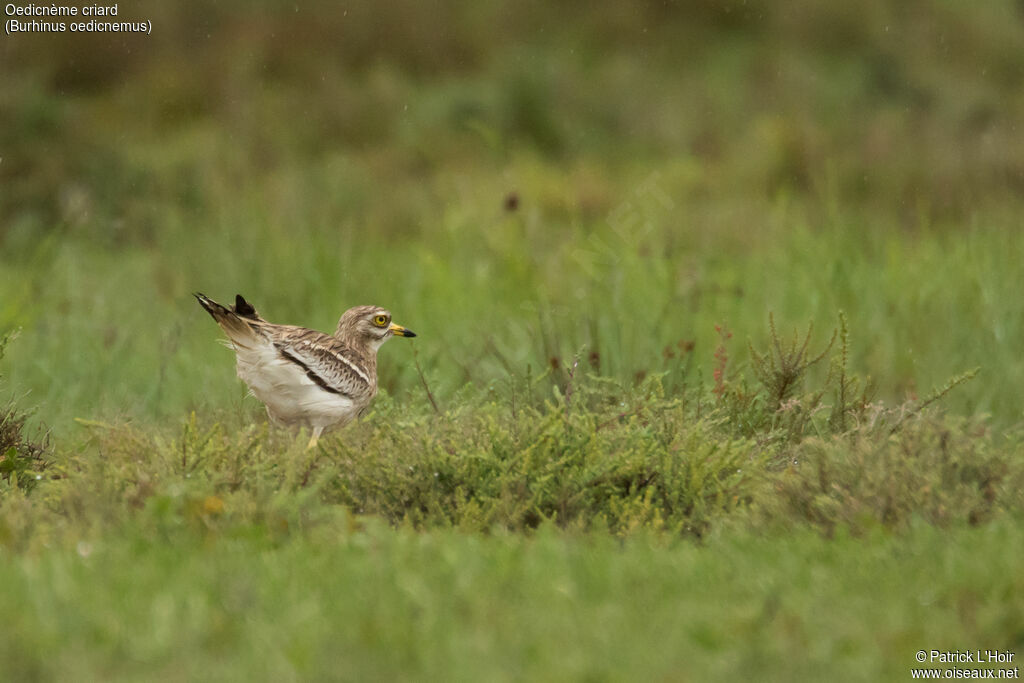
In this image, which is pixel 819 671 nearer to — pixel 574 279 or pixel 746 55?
pixel 574 279

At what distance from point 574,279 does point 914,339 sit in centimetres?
283

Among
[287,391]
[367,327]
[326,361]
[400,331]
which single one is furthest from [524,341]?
[287,391]

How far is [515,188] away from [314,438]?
8237mm

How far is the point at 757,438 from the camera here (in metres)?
6.55

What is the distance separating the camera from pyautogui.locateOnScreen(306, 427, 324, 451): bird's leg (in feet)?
21.0

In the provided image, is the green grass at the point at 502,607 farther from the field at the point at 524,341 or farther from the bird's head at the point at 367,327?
the bird's head at the point at 367,327

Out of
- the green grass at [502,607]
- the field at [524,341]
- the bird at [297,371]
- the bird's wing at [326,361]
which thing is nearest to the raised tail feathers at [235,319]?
the bird at [297,371]

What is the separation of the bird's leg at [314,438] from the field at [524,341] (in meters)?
0.13

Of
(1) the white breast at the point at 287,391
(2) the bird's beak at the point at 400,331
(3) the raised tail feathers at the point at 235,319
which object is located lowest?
(1) the white breast at the point at 287,391

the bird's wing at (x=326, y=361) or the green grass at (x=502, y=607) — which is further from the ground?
the bird's wing at (x=326, y=361)

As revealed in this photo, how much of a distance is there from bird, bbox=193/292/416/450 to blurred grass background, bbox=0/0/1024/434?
38 centimetres

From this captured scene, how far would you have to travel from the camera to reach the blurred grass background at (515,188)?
8.85 metres

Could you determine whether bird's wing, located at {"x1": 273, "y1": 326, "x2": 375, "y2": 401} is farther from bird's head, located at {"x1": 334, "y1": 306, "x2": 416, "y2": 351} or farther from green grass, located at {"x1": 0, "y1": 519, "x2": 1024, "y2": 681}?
green grass, located at {"x1": 0, "y1": 519, "x2": 1024, "y2": 681}

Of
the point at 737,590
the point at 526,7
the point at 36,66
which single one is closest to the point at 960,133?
the point at 526,7
